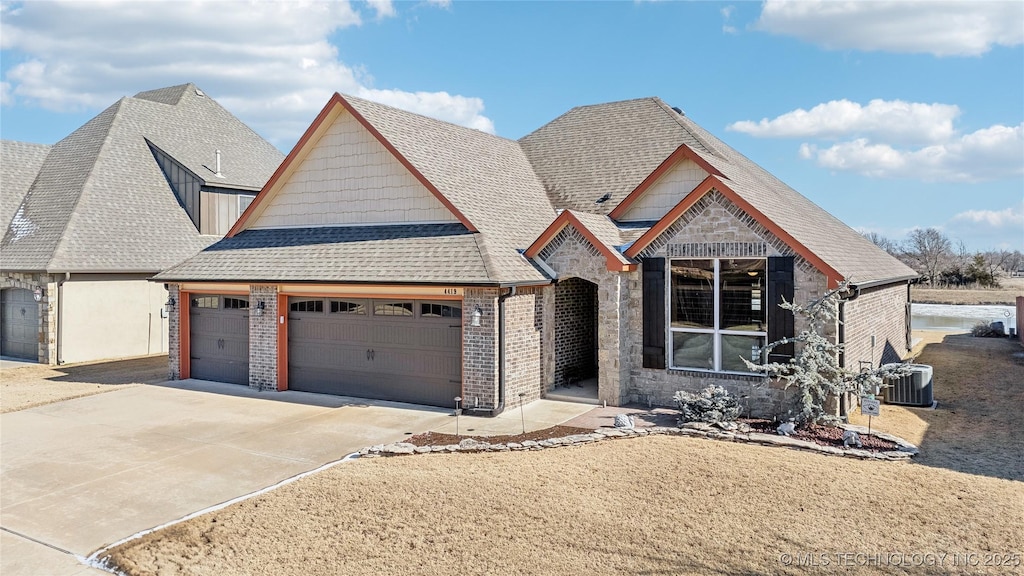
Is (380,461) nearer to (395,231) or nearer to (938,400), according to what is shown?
(395,231)

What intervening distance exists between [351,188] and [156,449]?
7493mm

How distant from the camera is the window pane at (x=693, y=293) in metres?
12.6

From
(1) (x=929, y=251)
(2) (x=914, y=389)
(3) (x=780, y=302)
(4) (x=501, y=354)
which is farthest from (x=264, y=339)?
(1) (x=929, y=251)

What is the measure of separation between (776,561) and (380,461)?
5387 mm

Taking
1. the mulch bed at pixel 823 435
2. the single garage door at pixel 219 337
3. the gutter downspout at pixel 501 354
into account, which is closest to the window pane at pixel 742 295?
the mulch bed at pixel 823 435

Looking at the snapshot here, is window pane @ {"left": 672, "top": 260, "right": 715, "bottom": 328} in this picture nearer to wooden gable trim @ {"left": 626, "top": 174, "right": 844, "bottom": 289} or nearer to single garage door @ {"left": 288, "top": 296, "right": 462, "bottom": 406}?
wooden gable trim @ {"left": 626, "top": 174, "right": 844, "bottom": 289}

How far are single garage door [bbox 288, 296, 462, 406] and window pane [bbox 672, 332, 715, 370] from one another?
A: 164 inches

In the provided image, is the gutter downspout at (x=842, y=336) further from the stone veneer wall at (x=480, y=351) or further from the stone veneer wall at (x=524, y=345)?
the stone veneer wall at (x=480, y=351)

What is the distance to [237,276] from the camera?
15.5 m

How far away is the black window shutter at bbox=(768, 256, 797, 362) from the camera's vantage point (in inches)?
462

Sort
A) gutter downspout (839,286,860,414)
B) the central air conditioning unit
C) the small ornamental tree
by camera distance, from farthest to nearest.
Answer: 1. the central air conditioning unit
2. gutter downspout (839,286,860,414)
3. the small ornamental tree

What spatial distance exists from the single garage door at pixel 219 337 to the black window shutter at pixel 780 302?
11.7 meters

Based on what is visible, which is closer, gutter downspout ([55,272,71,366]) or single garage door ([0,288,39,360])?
gutter downspout ([55,272,71,366])

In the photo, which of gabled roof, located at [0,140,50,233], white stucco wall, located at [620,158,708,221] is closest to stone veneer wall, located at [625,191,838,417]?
white stucco wall, located at [620,158,708,221]
